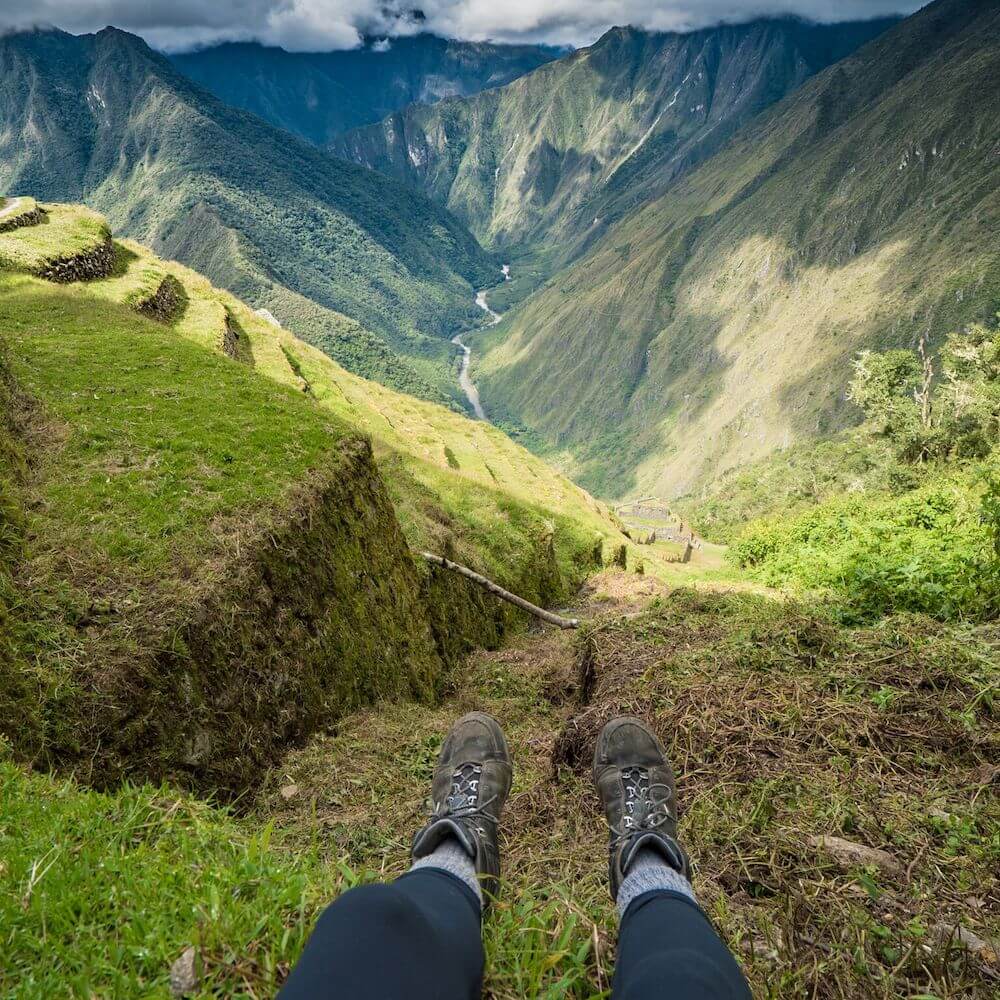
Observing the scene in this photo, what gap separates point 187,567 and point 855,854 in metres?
6.21

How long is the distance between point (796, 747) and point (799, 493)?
295ft

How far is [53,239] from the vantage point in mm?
24734

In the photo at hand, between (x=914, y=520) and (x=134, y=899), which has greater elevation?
(x=134, y=899)

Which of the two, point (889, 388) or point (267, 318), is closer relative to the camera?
point (267, 318)

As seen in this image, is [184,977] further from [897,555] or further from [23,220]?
[23,220]

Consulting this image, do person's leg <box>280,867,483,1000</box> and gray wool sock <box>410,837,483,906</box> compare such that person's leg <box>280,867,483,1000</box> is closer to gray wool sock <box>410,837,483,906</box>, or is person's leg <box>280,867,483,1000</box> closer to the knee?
the knee

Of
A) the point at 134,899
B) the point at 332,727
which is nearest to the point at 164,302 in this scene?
the point at 332,727

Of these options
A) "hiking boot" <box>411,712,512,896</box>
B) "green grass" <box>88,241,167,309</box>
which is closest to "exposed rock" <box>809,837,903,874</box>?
"hiking boot" <box>411,712,512,896</box>

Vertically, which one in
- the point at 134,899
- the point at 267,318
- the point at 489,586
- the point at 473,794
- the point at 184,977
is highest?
the point at 184,977

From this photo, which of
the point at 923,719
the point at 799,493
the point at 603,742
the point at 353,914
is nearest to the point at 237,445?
the point at 603,742

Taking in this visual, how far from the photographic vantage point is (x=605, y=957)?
2.76 metres

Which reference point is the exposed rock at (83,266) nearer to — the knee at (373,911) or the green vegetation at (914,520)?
the knee at (373,911)

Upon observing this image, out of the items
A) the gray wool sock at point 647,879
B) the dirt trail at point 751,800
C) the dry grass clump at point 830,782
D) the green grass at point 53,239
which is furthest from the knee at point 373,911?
the green grass at point 53,239

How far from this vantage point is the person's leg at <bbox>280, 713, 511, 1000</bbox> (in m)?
2.07
